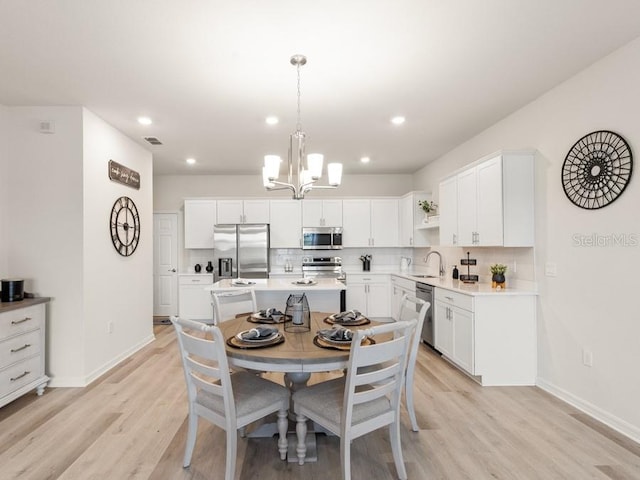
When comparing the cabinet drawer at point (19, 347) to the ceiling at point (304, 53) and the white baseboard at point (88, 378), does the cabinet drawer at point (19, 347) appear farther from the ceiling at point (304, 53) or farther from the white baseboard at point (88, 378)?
the ceiling at point (304, 53)

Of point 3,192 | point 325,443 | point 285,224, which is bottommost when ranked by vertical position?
point 325,443

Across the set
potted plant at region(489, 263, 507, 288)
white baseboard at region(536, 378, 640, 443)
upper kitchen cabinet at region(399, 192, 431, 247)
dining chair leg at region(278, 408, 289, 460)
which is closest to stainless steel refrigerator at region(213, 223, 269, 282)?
upper kitchen cabinet at region(399, 192, 431, 247)

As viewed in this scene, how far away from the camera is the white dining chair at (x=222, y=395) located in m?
1.87

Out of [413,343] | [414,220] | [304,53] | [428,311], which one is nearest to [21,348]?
[413,343]

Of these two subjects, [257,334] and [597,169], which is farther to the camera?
[597,169]

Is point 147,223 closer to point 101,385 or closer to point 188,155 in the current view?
point 188,155

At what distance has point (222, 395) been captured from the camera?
6.24 feet

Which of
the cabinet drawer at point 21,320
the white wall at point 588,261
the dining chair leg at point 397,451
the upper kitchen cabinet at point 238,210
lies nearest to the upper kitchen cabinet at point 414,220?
the white wall at point 588,261

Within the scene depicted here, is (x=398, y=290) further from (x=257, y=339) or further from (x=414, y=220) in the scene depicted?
(x=257, y=339)

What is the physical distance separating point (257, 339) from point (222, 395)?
39cm

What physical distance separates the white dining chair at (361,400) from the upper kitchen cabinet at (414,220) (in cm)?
415

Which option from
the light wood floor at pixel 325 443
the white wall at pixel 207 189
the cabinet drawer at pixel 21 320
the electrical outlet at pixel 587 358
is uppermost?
the white wall at pixel 207 189

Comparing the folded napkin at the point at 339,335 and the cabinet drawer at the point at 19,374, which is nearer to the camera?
the folded napkin at the point at 339,335

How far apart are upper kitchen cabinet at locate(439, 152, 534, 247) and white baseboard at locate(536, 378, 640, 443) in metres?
1.29
